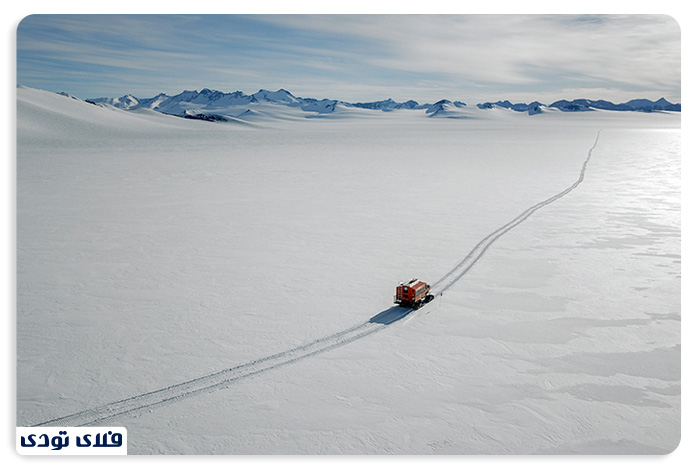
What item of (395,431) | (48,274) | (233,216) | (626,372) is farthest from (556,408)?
(233,216)

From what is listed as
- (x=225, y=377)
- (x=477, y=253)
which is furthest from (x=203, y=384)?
(x=477, y=253)

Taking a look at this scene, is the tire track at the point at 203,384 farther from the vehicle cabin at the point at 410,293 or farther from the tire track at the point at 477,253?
the tire track at the point at 477,253

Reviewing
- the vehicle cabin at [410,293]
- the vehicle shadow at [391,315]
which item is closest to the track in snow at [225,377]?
the vehicle shadow at [391,315]

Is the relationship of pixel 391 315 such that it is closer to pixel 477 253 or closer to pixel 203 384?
pixel 203 384

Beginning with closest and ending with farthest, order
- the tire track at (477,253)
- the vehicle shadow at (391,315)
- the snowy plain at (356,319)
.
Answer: the snowy plain at (356,319)
the vehicle shadow at (391,315)
the tire track at (477,253)

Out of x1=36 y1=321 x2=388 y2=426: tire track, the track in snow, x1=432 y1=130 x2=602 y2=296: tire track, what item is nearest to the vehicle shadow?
the track in snow

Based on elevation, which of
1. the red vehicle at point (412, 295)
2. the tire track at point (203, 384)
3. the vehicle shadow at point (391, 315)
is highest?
the red vehicle at point (412, 295)

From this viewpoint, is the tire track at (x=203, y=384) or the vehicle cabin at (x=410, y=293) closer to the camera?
the tire track at (x=203, y=384)
